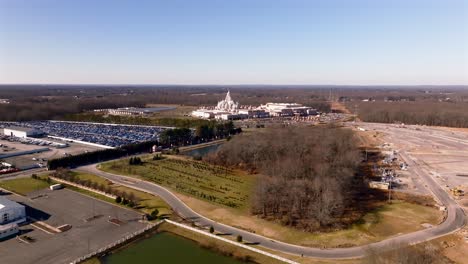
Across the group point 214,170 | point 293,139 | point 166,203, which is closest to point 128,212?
point 166,203

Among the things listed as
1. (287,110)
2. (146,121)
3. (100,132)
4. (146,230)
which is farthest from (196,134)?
(287,110)

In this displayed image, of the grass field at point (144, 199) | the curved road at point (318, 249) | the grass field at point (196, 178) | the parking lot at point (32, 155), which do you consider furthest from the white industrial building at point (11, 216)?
the parking lot at point (32, 155)

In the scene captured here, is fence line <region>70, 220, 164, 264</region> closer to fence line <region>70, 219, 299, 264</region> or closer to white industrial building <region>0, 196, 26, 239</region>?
fence line <region>70, 219, 299, 264</region>

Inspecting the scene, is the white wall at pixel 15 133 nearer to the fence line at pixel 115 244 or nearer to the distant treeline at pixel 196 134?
the distant treeline at pixel 196 134

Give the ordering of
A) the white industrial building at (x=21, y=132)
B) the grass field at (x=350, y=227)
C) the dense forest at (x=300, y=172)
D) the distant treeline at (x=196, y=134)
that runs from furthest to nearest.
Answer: the white industrial building at (x=21, y=132) < the distant treeline at (x=196, y=134) < the dense forest at (x=300, y=172) < the grass field at (x=350, y=227)

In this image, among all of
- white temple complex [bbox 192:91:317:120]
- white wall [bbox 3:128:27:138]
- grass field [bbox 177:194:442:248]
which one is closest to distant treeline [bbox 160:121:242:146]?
white wall [bbox 3:128:27:138]

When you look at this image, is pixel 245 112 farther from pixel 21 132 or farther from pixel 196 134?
pixel 21 132
